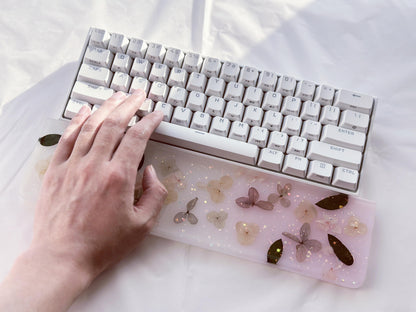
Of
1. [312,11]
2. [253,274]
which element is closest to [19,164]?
[253,274]

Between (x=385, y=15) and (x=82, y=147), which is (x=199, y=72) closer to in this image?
(x=82, y=147)

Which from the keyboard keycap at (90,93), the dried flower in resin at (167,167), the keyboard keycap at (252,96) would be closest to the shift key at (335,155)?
the keyboard keycap at (252,96)

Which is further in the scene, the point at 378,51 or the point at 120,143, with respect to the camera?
the point at 378,51

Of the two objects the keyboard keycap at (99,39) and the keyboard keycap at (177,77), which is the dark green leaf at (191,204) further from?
the keyboard keycap at (99,39)

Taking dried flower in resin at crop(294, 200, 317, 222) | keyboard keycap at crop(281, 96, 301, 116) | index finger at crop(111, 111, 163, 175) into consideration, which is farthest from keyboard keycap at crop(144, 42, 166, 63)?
dried flower in resin at crop(294, 200, 317, 222)

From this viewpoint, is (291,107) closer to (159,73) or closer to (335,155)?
(335,155)

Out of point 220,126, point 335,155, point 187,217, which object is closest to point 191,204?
point 187,217

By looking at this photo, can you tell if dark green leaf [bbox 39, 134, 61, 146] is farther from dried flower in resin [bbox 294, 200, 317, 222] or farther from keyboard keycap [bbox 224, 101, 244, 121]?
dried flower in resin [bbox 294, 200, 317, 222]
